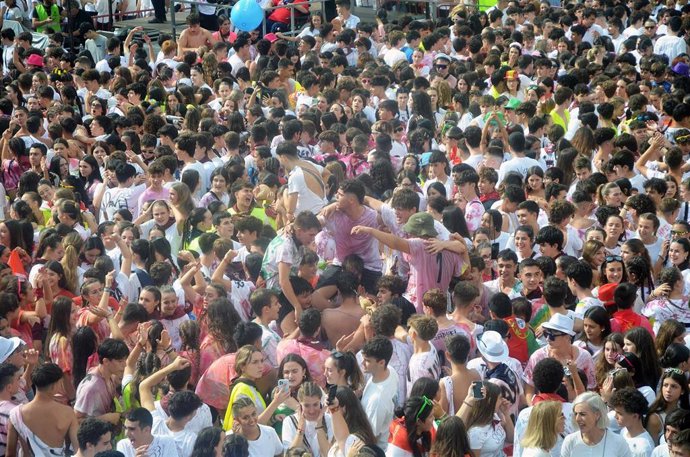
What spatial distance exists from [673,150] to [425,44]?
21.5ft

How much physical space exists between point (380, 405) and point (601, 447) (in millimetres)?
1367

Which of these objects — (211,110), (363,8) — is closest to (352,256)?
(211,110)

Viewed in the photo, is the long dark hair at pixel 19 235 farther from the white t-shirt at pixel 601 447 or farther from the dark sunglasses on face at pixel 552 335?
the white t-shirt at pixel 601 447

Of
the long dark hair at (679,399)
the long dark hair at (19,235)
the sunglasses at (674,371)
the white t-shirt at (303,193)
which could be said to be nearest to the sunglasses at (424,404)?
Answer: the long dark hair at (679,399)

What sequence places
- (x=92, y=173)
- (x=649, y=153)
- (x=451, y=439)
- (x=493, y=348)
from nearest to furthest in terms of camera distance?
(x=451, y=439) → (x=493, y=348) → (x=649, y=153) → (x=92, y=173)

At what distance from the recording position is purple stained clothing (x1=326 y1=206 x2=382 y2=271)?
9.60m

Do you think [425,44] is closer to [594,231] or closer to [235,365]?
[594,231]

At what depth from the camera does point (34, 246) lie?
10.6 m

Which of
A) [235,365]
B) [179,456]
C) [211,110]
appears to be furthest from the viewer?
[211,110]

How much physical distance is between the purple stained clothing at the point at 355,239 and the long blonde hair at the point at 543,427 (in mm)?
2935

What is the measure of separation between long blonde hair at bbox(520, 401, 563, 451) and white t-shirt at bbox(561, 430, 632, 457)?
0.10 meters

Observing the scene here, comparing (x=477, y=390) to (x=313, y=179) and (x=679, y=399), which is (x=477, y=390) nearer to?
(x=679, y=399)

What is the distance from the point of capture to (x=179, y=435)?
7.31 metres

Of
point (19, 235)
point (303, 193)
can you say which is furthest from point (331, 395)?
point (19, 235)
